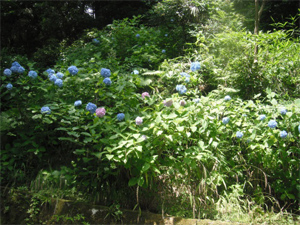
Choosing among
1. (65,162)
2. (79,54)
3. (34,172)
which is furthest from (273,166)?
(79,54)

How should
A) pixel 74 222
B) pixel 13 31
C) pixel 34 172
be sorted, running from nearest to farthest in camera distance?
pixel 74 222 → pixel 34 172 → pixel 13 31

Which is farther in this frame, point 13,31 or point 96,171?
point 13,31

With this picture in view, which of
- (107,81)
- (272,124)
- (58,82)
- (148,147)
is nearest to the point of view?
(148,147)

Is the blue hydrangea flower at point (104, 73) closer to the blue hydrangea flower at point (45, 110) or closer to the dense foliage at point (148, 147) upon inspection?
the dense foliage at point (148, 147)

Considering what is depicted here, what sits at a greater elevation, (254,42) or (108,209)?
(254,42)

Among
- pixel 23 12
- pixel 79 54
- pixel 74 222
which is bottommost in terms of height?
pixel 74 222

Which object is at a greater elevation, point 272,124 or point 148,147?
point 272,124

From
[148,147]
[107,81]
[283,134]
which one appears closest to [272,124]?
[283,134]

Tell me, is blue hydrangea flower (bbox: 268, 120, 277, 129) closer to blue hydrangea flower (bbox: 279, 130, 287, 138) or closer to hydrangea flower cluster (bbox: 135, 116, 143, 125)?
blue hydrangea flower (bbox: 279, 130, 287, 138)

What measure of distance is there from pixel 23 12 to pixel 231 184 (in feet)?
20.9

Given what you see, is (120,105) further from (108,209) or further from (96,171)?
(108,209)

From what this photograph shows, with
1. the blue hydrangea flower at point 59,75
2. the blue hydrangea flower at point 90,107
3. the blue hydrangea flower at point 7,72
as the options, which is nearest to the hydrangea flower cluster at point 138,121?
the blue hydrangea flower at point 90,107

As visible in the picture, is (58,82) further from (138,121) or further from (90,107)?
(138,121)

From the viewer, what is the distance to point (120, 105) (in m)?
2.36
